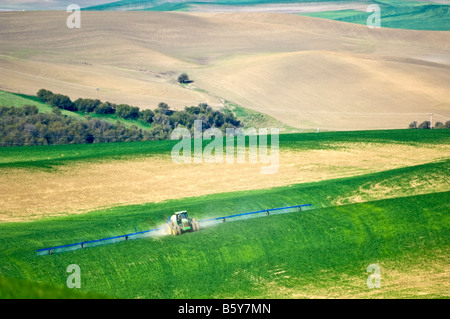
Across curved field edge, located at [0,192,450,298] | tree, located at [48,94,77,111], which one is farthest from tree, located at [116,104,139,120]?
curved field edge, located at [0,192,450,298]

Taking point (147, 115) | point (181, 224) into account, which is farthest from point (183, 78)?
point (181, 224)

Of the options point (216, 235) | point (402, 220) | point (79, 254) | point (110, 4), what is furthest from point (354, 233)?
point (110, 4)

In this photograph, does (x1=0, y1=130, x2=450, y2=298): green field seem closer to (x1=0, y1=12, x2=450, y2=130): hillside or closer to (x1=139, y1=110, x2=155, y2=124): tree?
(x1=139, y1=110, x2=155, y2=124): tree

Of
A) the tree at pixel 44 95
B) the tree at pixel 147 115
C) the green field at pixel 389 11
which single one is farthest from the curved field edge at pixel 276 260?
the green field at pixel 389 11

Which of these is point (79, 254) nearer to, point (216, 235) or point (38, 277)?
point (38, 277)

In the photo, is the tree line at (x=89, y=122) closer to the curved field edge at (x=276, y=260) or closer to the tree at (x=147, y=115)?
the tree at (x=147, y=115)

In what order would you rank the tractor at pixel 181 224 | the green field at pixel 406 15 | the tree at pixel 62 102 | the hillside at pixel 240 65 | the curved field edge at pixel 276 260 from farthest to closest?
the green field at pixel 406 15
the hillside at pixel 240 65
the tree at pixel 62 102
the tractor at pixel 181 224
the curved field edge at pixel 276 260
